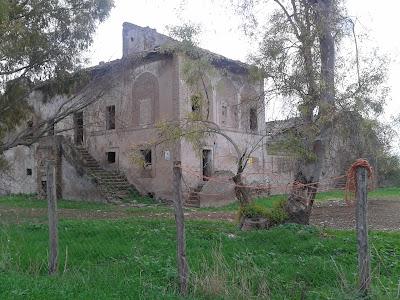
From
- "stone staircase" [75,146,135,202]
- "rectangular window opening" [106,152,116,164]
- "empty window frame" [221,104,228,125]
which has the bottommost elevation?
"stone staircase" [75,146,135,202]

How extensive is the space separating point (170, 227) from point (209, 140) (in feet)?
39.3

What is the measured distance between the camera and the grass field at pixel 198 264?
5641 millimetres

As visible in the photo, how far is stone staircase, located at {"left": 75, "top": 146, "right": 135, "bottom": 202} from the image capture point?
75.0ft

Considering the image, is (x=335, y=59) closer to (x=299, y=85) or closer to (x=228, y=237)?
(x=299, y=85)

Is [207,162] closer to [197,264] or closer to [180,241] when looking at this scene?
[197,264]

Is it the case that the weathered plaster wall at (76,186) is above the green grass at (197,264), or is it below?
above

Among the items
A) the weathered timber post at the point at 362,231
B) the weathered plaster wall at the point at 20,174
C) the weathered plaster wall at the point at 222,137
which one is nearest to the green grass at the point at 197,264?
the weathered timber post at the point at 362,231

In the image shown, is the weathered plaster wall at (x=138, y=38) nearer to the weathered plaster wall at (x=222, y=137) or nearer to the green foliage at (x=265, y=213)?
the weathered plaster wall at (x=222, y=137)

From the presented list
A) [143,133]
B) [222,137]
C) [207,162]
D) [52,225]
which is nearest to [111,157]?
[143,133]

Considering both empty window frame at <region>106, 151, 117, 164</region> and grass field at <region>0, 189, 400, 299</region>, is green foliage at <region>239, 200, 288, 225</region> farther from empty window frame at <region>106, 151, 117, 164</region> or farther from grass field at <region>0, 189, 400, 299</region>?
empty window frame at <region>106, 151, 117, 164</region>

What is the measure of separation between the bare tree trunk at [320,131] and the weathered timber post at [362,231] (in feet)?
20.8

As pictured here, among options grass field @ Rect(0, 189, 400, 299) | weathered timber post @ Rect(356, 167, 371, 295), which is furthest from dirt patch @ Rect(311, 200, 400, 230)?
weathered timber post @ Rect(356, 167, 371, 295)

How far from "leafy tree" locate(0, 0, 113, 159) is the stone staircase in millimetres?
6090

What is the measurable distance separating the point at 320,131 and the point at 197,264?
243 inches
